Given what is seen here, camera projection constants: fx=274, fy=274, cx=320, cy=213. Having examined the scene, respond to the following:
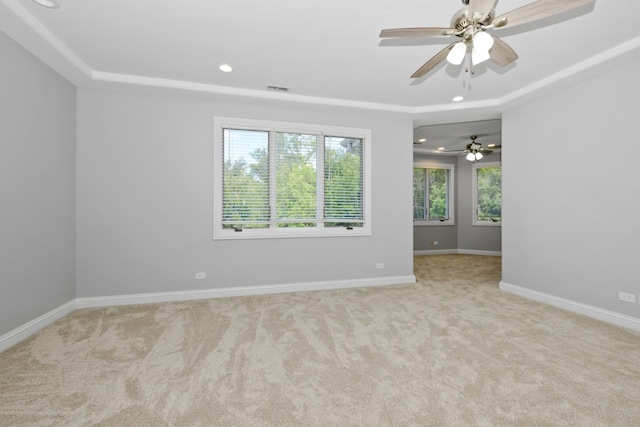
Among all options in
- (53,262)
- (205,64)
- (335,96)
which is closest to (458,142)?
(335,96)

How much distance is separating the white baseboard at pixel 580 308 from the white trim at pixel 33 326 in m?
5.80

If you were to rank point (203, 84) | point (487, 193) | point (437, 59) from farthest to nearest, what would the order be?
point (487, 193) < point (203, 84) < point (437, 59)

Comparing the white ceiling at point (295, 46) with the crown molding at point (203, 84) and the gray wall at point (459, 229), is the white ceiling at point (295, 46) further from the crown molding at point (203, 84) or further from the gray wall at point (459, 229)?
the gray wall at point (459, 229)

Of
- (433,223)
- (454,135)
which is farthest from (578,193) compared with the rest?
(433,223)

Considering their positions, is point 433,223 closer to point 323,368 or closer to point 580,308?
point 580,308

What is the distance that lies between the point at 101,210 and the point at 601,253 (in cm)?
592

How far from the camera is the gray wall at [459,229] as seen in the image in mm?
7617

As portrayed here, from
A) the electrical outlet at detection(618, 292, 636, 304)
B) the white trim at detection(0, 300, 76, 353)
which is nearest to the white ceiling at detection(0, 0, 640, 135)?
the electrical outlet at detection(618, 292, 636, 304)

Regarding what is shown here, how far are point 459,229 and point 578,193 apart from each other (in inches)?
187

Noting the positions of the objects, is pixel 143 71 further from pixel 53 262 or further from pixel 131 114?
pixel 53 262

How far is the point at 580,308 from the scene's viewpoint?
321 centimetres

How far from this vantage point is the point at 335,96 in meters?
3.89

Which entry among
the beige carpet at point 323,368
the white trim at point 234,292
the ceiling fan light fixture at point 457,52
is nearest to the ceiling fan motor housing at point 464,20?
the ceiling fan light fixture at point 457,52

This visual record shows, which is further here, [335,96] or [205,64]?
[335,96]
